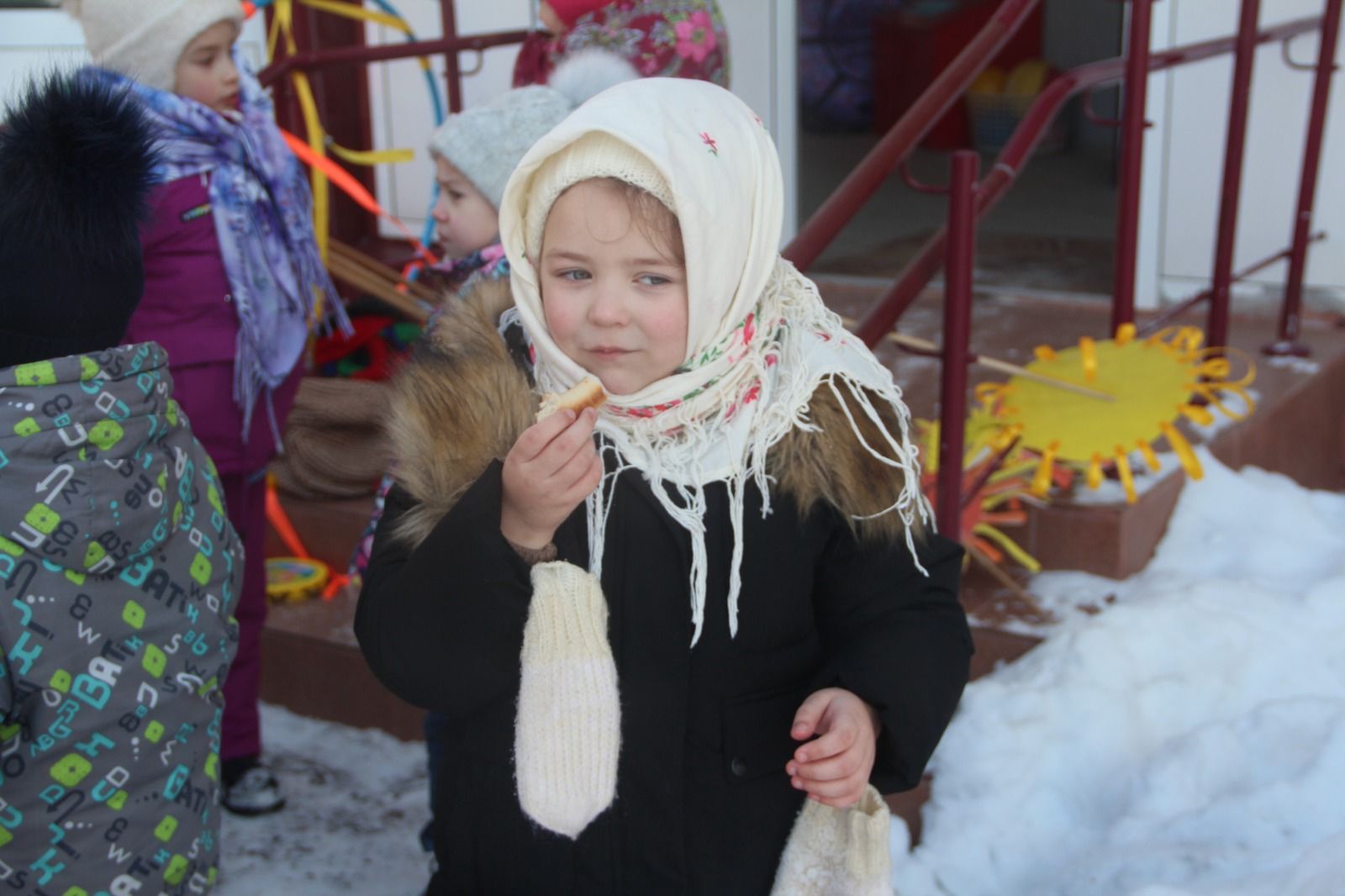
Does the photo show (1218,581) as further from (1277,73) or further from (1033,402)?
(1277,73)

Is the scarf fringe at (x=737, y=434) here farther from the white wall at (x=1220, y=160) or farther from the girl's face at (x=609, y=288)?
the white wall at (x=1220, y=160)

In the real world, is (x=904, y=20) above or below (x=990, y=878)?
above

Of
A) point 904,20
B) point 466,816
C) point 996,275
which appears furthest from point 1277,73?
point 904,20

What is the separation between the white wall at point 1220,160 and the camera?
4.57 m

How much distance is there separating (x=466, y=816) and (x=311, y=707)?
1693 millimetres

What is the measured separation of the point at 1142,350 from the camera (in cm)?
296

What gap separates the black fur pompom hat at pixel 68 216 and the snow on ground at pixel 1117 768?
1.36 meters

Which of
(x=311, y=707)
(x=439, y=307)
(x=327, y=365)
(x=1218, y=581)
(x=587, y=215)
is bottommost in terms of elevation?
(x=311, y=707)

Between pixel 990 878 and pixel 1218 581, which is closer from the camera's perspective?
pixel 990 878

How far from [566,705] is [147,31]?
5.68ft

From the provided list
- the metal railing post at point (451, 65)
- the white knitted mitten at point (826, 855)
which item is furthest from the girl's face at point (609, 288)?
the metal railing post at point (451, 65)

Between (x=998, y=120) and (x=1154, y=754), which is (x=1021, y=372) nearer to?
(x=1154, y=754)

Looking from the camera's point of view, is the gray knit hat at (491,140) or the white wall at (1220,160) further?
the white wall at (1220,160)

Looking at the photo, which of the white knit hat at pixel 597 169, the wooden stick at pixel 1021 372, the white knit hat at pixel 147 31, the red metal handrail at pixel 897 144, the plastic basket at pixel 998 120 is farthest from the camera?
the plastic basket at pixel 998 120
